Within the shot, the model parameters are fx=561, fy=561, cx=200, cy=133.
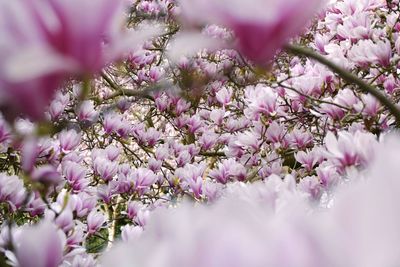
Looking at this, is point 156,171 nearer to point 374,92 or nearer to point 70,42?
point 374,92

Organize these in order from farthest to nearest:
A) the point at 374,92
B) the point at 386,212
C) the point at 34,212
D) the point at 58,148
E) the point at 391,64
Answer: the point at 58,148 < the point at 391,64 < the point at 34,212 < the point at 374,92 < the point at 386,212

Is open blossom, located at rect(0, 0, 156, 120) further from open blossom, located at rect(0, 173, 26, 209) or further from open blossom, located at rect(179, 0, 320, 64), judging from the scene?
open blossom, located at rect(0, 173, 26, 209)

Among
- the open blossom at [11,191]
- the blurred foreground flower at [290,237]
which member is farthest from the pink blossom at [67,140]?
the blurred foreground flower at [290,237]

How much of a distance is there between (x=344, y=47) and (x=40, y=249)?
8.03 ft

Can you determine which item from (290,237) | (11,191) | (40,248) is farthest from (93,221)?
(290,237)

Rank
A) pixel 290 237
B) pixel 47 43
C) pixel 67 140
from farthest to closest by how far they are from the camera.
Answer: pixel 67 140
pixel 47 43
pixel 290 237

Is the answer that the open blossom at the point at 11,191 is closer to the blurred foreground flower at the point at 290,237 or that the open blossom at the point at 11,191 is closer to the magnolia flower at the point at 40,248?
the magnolia flower at the point at 40,248

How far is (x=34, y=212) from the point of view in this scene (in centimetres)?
207

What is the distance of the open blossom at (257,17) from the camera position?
17.9 inches

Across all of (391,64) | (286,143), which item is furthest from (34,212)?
(391,64)

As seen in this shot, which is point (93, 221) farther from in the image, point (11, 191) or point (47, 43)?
point (47, 43)

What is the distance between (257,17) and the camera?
1.51ft

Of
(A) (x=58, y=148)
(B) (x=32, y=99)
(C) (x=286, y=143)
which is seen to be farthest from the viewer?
(C) (x=286, y=143)

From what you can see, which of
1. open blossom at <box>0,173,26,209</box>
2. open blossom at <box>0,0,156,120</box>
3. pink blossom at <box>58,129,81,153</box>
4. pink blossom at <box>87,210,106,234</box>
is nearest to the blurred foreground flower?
open blossom at <box>0,0,156,120</box>
